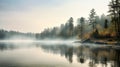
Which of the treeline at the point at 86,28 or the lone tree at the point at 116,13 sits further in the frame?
the treeline at the point at 86,28

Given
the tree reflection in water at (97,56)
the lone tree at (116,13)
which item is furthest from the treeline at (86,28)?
the tree reflection in water at (97,56)

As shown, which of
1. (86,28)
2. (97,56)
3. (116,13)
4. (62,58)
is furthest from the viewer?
(86,28)

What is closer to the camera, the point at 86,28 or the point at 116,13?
the point at 116,13

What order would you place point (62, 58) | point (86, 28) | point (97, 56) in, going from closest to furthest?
1. point (62, 58)
2. point (97, 56)
3. point (86, 28)

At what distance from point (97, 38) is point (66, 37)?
79203 mm

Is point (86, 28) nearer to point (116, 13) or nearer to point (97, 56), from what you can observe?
point (116, 13)

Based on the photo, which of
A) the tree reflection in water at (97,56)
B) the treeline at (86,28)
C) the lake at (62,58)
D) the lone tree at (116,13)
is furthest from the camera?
the treeline at (86,28)

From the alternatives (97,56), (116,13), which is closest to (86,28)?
(116,13)

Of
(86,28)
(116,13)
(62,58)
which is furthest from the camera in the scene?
(86,28)

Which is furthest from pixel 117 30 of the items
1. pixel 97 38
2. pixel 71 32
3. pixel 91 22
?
pixel 71 32

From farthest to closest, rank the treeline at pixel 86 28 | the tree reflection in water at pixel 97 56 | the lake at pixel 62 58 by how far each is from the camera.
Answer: the treeline at pixel 86 28 < the tree reflection in water at pixel 97 56 < the lake at pixel 62 58

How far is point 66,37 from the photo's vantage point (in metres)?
166

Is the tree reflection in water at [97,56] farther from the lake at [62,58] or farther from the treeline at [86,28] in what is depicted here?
the treeline at [86,28]

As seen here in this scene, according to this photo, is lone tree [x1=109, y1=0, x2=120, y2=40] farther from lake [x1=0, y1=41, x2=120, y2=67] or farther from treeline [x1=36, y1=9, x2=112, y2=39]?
lake [x1=0, y1=41, x2=120, y2=67]
